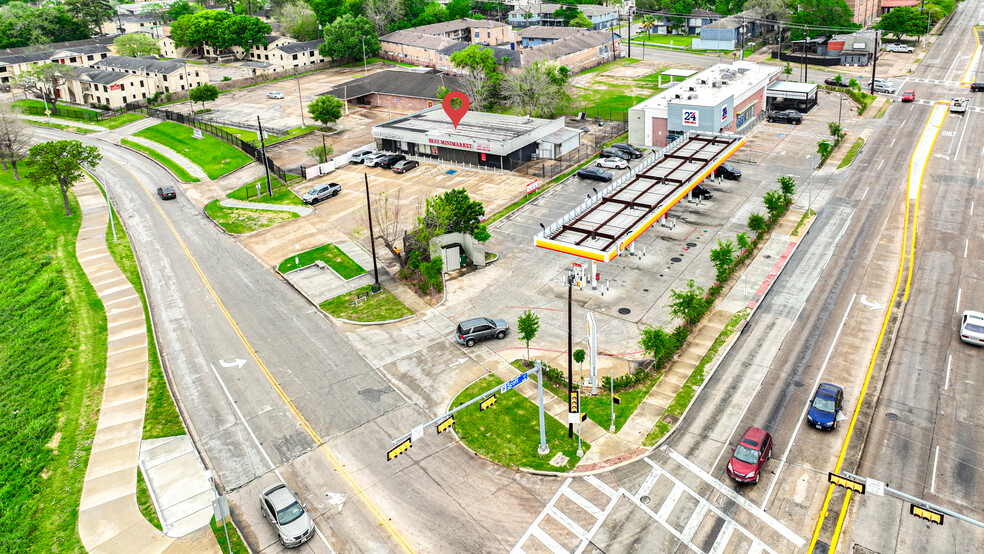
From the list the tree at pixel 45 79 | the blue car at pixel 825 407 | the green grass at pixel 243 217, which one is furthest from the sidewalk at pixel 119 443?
the tree at pixel 45 79

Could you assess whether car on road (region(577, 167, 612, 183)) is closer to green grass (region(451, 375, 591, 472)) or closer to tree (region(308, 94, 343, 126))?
green grass (region(451, 375, 591, 472))

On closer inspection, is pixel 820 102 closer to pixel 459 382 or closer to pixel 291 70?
pixel 459 382

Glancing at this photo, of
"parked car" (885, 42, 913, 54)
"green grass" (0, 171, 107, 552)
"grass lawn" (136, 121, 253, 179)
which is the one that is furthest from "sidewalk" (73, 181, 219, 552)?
"parked car" (885, 42, 913, 54)

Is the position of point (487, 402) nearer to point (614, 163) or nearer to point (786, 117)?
point (614, 163)

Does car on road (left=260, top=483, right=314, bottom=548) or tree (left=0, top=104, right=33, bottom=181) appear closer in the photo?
car on road (left=260, top=483, right=314, bottom=548)

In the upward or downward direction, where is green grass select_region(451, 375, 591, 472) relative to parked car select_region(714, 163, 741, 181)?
downward

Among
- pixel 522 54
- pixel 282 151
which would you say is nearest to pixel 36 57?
pixel 282 151

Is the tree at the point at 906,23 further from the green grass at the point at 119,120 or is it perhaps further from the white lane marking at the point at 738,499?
the green grass at the point at 119,120
